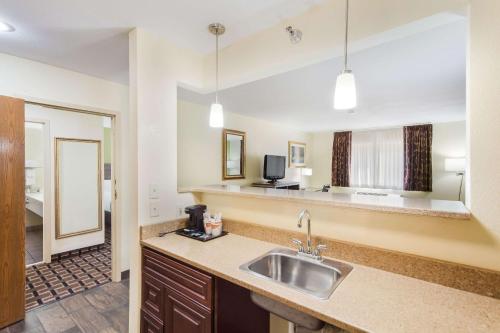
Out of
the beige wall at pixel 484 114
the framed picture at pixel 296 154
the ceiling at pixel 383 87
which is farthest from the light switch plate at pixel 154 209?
the framed picture at pixel 296 154

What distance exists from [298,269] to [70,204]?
374cm

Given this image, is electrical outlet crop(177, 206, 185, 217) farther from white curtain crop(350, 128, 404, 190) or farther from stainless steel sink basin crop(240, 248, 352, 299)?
white curtain crop(350, 128, 404, 190)

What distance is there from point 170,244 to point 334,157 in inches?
228

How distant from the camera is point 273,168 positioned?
488 centimetres

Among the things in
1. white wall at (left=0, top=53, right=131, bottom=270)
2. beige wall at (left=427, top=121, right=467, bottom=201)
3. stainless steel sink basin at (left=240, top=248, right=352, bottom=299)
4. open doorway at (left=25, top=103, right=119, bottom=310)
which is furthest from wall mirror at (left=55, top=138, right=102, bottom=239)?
beige wall at (left=427, top=121, right=467, bottom=201)

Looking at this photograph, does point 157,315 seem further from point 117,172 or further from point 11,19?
point 11,19

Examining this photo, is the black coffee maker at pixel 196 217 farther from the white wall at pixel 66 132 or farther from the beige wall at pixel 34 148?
the beige wall at pixel 34 148

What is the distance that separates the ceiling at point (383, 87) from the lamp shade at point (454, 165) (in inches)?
33.7

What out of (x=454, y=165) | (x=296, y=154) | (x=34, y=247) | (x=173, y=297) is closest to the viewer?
(x=173, y=297)

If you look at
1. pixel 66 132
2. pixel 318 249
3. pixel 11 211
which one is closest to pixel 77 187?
pixel 66 132

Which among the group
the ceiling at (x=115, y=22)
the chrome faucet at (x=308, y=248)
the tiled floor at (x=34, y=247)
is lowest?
the tiled floor at (x=34, y=247)

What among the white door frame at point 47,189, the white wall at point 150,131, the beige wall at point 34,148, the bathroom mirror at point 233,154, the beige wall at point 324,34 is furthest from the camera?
the beige wall at point 34,148

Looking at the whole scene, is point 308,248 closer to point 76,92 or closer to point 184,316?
point 184,316

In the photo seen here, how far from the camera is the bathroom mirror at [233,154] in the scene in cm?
380
